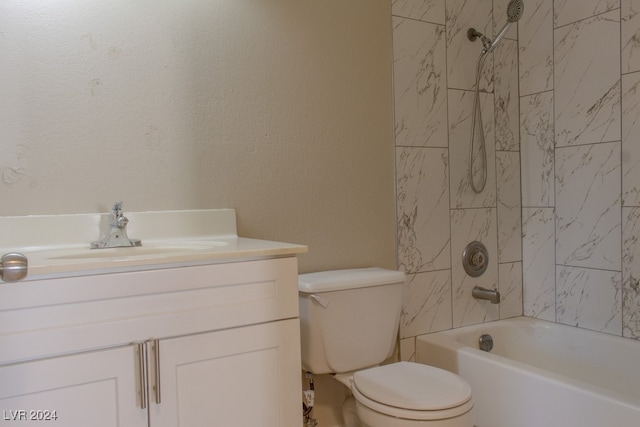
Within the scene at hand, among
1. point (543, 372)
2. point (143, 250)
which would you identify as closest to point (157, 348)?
point (143, 250)

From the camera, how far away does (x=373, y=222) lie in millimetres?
2223

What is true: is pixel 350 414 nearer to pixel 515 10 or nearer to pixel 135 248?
pixel 135 248

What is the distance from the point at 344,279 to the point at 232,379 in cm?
62

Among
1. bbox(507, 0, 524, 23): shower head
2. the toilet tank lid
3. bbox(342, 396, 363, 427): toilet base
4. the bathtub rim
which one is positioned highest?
bbox(507, 0, 524, 23): shower head

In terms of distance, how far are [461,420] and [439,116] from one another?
1385mm

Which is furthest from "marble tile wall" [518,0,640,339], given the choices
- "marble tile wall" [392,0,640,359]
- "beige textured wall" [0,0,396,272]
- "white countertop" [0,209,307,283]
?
"white countertop" [0,209,307,283]

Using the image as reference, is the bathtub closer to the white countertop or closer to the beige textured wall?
the beige textured wall

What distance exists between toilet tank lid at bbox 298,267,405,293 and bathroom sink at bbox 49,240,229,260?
0.34 metres

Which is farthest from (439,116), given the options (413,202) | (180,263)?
(180,263)

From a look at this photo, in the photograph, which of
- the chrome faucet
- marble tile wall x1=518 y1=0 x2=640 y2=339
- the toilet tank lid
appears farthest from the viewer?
marble tile wall x1=518 y1=0 x2=640 y2=339

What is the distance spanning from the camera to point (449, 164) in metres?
2.42

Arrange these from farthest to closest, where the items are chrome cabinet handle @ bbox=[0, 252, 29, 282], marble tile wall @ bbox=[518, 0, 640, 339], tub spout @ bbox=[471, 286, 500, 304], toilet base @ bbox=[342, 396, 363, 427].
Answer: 1. tub spout @ bbox=[471, 286, 500, 304]
2. marble tile wall @ bbox=[518, 0, 640, 339]
3. toilet base @ bbox=[342, 396, 363, 427]
4. chrome cabinet handle @ bbox=[0, 252, 29, 282]

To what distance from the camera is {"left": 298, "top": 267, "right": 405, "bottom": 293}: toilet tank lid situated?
177 centimetres

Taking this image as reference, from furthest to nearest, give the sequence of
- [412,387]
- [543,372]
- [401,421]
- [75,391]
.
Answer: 1. [543,372]
2. [412,387]
3. [401,421]
4. [75,391]
